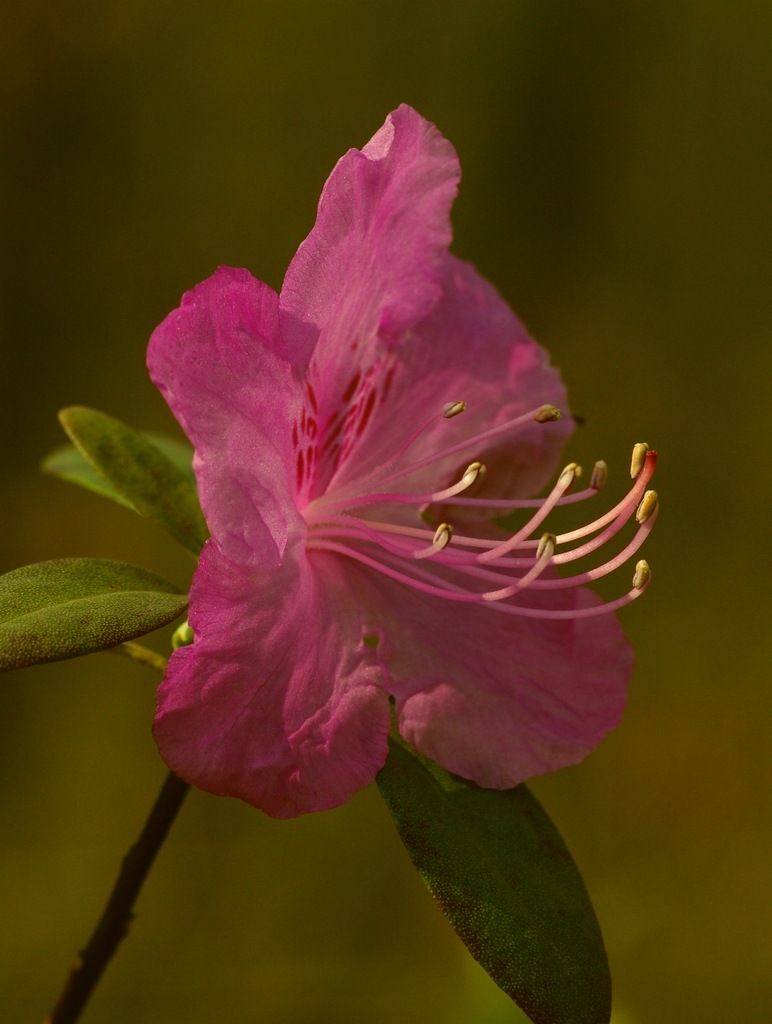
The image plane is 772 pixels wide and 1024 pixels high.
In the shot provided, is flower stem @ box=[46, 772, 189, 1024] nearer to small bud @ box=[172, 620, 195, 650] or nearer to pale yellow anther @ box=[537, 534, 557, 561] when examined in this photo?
small bud @ box=[172, 620, 195, 650]

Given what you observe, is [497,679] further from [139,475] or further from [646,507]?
[139,475]

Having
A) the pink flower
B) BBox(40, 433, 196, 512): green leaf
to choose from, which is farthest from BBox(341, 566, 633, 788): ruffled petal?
BBox(40, 433, 196, 512): green leaf

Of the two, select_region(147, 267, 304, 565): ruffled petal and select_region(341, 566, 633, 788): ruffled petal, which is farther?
select_region(341, 566, 633, 788): ruffled petal

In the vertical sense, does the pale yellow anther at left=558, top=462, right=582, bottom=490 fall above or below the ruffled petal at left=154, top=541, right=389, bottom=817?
above

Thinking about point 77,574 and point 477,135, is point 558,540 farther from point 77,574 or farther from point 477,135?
point 477,135

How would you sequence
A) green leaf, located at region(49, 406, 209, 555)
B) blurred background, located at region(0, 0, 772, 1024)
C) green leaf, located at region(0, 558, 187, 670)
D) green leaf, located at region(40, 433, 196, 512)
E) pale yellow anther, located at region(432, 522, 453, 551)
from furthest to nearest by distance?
1. blurred background, located at region(0, 0, 772, 1024)
2. green leaf, located at region(40, 433, 196, 512)
3. green leaf, located at region(49, 406, 209, 555)
4. pale yellow anther, located at region(432, 522, 453, 551)
5. green leaf, located at region(0, 558, 187, 670)

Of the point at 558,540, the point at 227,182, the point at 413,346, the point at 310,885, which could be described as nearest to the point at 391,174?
the point at 413,346
